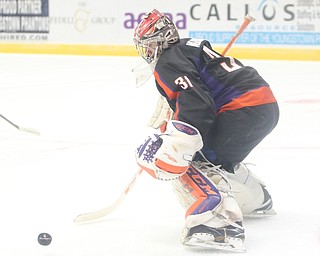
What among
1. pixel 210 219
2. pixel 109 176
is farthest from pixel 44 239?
pixel 109 176

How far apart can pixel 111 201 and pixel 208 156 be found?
1.81 feet

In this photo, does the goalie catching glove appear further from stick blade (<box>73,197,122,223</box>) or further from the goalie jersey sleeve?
stick blade (<box>73,197,122,223</box>)

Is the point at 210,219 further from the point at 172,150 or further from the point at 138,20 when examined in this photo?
the point at 138,20

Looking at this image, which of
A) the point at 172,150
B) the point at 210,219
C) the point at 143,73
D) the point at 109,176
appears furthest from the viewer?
the point at 109,176

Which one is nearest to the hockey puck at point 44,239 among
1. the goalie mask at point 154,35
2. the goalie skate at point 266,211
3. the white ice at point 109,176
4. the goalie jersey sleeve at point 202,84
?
the white ice at point 109,176

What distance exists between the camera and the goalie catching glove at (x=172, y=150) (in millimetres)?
2047

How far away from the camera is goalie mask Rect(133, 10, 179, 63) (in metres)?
2.22

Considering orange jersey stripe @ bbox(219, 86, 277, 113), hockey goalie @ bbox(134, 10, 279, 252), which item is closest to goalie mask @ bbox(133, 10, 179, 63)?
hockey goalie @ bbox(134, 10, 279, 252)

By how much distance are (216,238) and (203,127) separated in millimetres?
311

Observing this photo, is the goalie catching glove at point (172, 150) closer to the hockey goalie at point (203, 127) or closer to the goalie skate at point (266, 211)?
the hockey goalie at point (203, 127)

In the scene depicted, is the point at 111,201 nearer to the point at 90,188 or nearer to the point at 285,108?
the point at 90,188

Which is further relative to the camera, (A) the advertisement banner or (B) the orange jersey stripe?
(A) the advertisement banner

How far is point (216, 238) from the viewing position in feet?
7.01

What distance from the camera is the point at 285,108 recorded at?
4.91 metres
